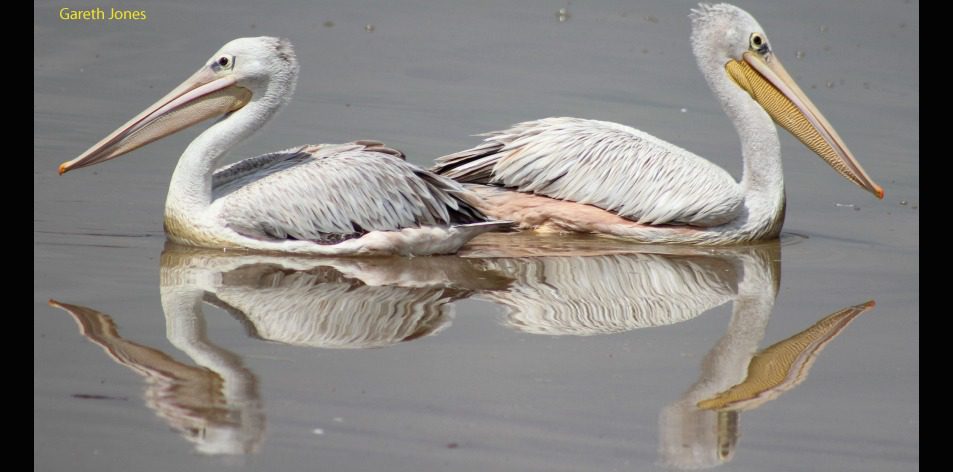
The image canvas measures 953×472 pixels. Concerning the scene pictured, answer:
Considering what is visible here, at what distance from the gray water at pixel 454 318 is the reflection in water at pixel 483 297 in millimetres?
15

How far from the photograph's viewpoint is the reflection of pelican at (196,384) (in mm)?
3812

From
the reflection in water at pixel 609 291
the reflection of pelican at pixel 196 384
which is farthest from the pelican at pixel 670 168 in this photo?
the reflection of pelican at pixel 196 384

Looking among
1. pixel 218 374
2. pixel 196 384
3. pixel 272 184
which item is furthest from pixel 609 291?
pixel 196 384

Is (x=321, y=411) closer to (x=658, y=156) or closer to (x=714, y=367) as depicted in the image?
(x=714, y=367)

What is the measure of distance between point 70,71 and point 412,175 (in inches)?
153

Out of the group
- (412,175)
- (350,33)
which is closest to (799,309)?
(412,175)

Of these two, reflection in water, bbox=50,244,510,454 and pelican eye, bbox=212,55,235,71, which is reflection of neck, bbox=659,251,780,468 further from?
pelican eye, bbox=212,55,235,71

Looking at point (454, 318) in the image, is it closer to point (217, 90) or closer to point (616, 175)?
point (217, 90)

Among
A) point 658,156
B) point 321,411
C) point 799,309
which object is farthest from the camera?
point 658,156

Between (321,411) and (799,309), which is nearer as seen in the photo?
(321,411)

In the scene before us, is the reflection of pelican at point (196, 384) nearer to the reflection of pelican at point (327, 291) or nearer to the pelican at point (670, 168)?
the reflection of pelican at point (327, 291)

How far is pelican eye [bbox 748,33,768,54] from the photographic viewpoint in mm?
6980

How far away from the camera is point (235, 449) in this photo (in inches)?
146

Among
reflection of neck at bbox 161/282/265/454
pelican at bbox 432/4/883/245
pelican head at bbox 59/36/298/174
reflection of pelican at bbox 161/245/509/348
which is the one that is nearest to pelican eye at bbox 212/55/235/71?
pelican head at bbox 59/36/298/174
